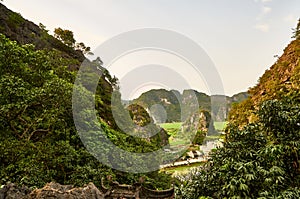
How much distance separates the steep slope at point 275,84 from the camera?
22.9 ft

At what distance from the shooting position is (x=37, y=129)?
7.69 m

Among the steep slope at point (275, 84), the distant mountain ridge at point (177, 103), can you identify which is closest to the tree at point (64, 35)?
the distant mountain ridge at point (177, 103)

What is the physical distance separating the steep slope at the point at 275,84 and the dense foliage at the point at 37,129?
444 cm

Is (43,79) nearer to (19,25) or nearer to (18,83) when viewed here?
(18,83)

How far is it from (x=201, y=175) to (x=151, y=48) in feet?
17.4

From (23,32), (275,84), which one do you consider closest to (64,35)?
(23,32)

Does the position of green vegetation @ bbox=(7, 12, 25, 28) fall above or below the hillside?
above

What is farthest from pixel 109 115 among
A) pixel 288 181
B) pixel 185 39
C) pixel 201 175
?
pixel 288 181

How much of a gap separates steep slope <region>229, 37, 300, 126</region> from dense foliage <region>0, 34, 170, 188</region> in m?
4.44

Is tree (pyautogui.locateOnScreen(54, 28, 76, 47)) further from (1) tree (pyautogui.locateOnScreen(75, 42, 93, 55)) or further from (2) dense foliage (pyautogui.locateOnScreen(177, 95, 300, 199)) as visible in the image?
(2) dense foliage (pyautogui.locateOnScreen(177, 95, 300, 199))

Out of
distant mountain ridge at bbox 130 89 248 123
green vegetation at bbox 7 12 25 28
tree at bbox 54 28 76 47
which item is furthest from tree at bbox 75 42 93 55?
distant mountain ridge at bbox 130 89 248 123

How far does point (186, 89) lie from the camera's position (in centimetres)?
868

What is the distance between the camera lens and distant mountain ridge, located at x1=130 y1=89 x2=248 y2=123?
892 centimetres

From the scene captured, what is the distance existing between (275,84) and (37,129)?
716 centimetres
